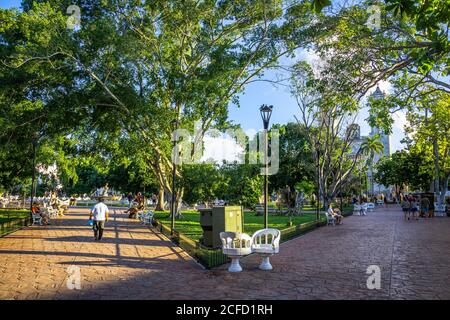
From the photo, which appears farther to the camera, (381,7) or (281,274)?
(381,7)

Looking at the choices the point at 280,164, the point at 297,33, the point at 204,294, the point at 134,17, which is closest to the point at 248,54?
the point at 297,33

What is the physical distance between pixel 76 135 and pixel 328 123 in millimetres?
21339

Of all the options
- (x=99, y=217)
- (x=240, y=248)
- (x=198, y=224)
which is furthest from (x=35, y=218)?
(x=240, y=248)

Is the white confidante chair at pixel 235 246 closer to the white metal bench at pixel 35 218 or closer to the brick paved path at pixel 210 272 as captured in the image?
the brick paved path at pixel 210 272

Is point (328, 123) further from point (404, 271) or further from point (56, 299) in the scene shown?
point (56, 299)

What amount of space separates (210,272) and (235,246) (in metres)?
0.94

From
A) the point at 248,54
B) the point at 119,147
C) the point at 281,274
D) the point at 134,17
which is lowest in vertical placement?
the point at 281,274

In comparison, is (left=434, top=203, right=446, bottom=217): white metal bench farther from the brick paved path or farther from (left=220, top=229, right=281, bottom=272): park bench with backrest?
(left=220, top=229, right=281, bottom=272): park bench with backrest

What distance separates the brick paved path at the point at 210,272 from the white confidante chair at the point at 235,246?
313 millimetres

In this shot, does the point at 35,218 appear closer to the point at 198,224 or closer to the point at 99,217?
the point at 198,224

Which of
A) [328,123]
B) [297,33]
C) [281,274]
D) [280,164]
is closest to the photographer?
[281,274]

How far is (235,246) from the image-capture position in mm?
9492
